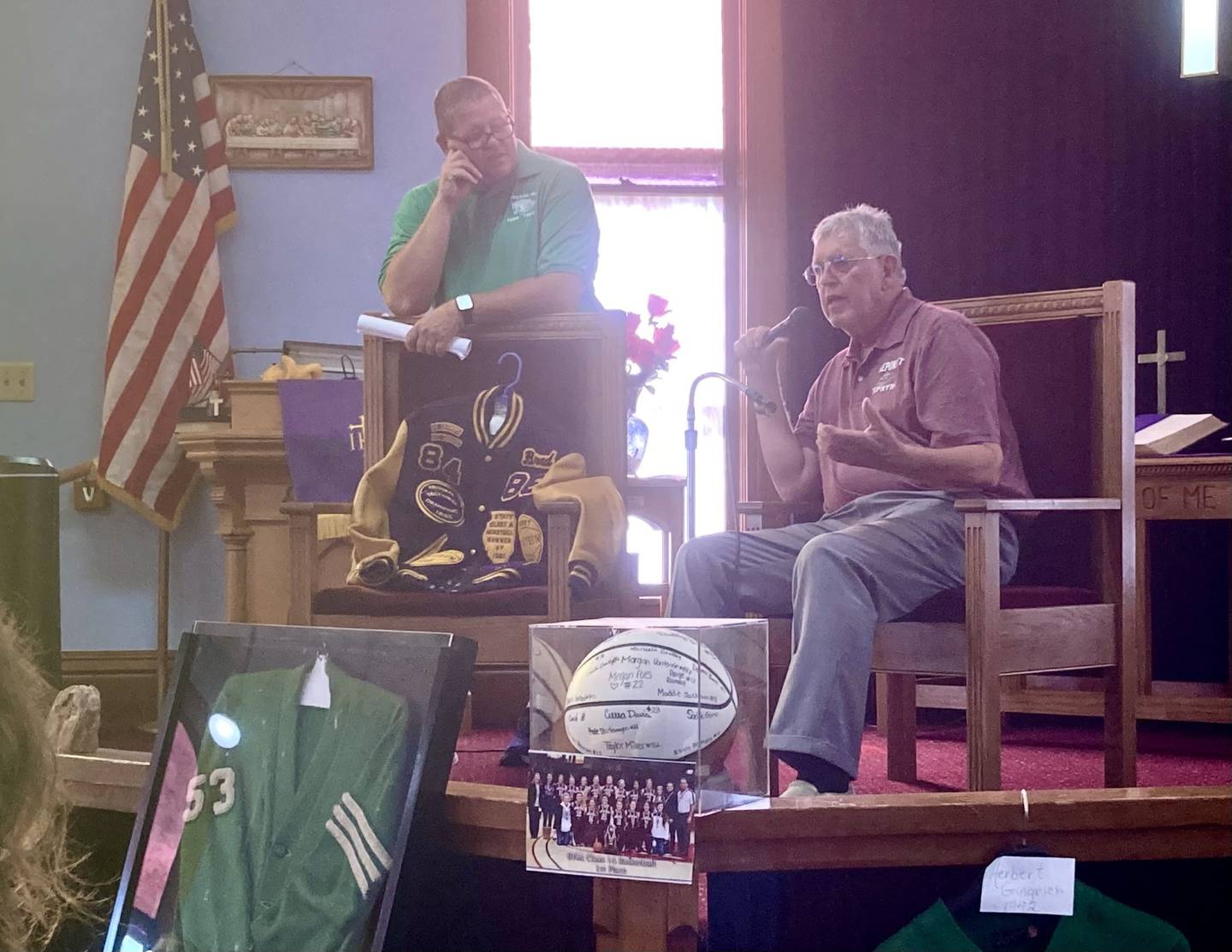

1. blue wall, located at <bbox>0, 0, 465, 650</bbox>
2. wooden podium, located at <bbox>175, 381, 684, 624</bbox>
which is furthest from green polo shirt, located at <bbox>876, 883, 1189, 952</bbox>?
blue wall, located at <bbox>0, 0, 465, 650</bbox>

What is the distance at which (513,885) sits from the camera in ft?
4.42

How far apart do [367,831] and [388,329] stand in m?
1.45

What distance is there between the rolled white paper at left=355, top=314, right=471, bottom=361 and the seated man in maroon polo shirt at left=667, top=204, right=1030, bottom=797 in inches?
21.6

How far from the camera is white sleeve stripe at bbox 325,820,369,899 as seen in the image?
1215 mm

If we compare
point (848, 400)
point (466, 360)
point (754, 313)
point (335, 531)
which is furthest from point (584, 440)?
point (754, 313)

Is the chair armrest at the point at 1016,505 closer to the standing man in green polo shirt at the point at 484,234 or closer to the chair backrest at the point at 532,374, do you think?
the chair backrest at the point at 532,374

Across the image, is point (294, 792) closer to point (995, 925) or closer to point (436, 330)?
point (995, 925)

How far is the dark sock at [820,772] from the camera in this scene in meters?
1.84

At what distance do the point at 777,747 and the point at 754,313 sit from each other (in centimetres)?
226

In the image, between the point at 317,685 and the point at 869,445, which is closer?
the point at 317,685

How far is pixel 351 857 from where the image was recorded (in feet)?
4.05

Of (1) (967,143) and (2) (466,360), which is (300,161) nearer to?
(2) (466,360)

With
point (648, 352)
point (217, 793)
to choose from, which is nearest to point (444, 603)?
point (217, 793)

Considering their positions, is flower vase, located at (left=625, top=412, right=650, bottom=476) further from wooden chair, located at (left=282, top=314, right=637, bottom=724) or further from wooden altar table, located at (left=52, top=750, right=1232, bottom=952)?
wooden altar table, located at (left=52, top=750, right=1232, bottom=952)
